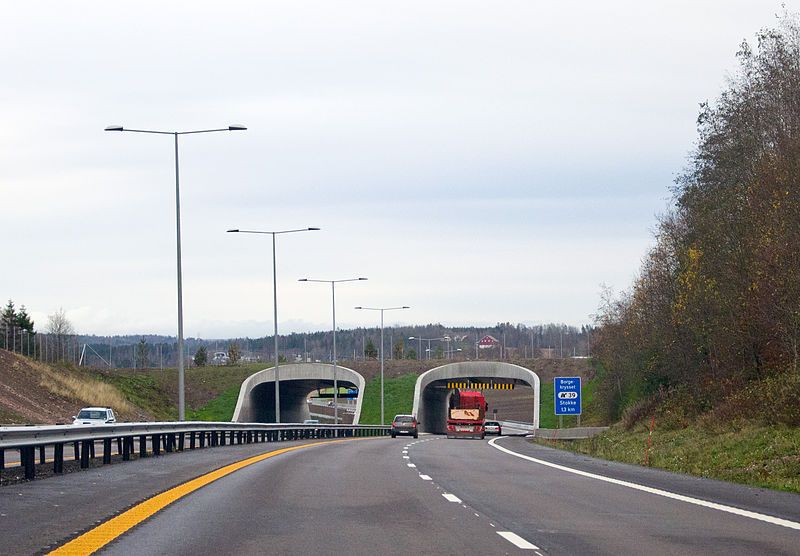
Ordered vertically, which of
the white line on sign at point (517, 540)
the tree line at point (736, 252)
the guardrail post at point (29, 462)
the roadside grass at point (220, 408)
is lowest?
the roadside grass at point (220, 408)

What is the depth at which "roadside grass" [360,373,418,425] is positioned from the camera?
118 meters

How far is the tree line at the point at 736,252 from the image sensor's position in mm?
34688

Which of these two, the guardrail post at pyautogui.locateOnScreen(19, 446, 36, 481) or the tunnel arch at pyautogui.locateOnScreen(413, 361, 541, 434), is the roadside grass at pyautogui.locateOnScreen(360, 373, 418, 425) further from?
the guardrail post at pyautogui.locateOnScreen(19, 446, 36, 481)

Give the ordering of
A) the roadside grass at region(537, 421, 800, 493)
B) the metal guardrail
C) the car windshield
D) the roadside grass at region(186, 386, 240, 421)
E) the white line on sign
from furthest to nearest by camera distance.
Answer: the roadside grass at region(186, 386, 240, 421) < the car windshield < the roadside grass at region(537, 421, 800, 493) < the metal guardrail < the white line on sign

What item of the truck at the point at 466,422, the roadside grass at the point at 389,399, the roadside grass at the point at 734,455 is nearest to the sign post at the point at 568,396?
the roadside grass at the point at 734,455

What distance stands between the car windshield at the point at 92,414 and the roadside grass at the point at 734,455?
22480 mm

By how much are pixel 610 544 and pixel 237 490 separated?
8.26 m

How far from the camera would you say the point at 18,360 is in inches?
3314

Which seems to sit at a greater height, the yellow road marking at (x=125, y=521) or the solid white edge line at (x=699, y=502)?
the yellow road marking at (x=125, y=521)

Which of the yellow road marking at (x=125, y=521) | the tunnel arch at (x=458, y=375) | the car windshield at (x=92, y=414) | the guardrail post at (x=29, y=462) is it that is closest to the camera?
the yellow road marking at (x=125, y=521)

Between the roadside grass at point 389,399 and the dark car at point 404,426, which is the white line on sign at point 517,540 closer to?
the dark car at point 404,426

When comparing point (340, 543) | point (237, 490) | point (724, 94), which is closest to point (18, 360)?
point (724, 94)

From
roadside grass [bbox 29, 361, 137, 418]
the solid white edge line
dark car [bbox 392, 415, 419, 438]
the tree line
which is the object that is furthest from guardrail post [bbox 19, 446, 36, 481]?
roadside grass [bbox 29, 361, 137, 418]

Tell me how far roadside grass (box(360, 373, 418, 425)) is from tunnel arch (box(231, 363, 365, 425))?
1848 mm
